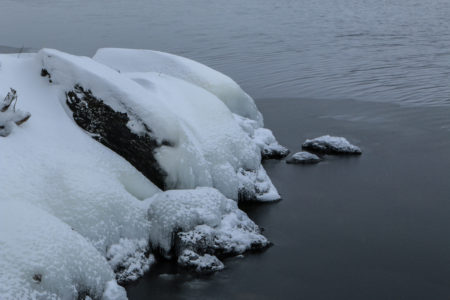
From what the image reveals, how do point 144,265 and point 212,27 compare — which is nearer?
point 144,265

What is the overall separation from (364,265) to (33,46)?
25736 mm

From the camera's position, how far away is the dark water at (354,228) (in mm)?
11008

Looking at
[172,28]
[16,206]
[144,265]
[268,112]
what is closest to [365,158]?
[268,112]

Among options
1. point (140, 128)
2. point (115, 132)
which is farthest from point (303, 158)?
point (115, 132)

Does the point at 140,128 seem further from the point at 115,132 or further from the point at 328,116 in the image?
the point at 328,116

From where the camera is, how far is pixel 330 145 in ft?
60.1

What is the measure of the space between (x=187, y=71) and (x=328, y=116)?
6536mm

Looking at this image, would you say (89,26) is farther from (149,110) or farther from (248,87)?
(149,110)

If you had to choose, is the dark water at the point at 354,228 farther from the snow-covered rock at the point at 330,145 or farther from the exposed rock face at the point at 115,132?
the exposed rock face at the point at 115,132

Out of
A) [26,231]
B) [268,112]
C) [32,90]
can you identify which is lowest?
[268,112]

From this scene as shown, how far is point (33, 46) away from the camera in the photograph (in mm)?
32438

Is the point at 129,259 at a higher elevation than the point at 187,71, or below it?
below

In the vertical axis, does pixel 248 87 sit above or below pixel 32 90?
below

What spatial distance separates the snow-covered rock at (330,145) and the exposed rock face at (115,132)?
7.02 meters
